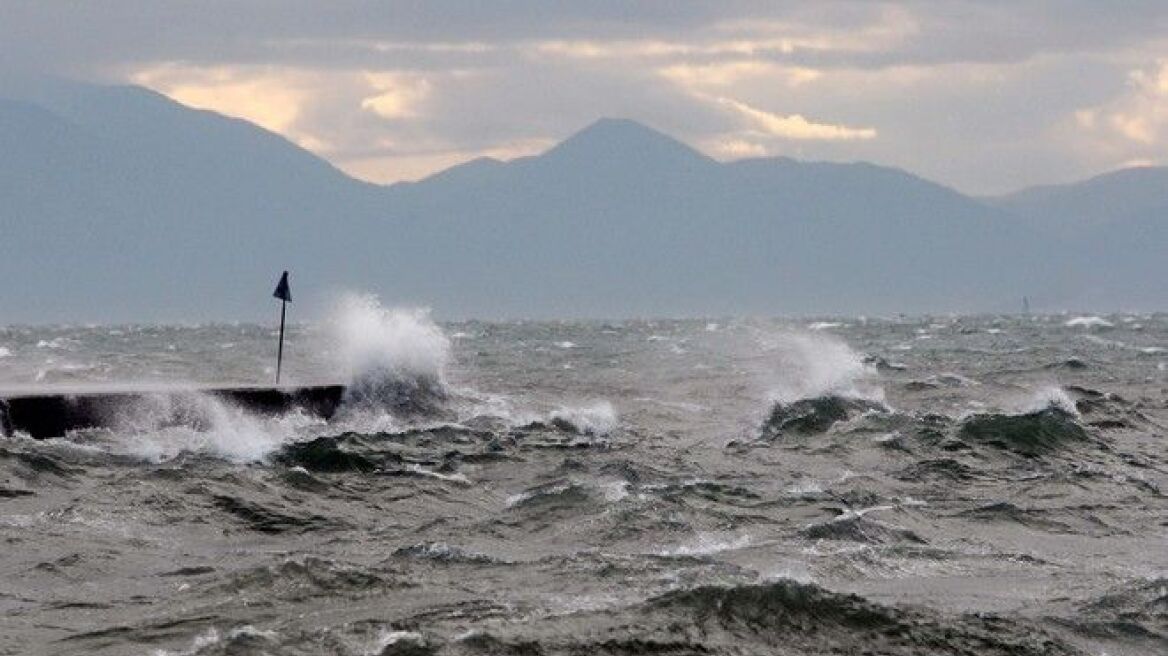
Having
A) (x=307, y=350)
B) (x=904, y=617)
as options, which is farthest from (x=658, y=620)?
(x=307, y=350)

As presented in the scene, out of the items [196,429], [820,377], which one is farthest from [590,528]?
[820,377]

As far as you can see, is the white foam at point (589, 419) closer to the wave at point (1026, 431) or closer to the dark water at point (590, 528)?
the dark water at point (590, 528)

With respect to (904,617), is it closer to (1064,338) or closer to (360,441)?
(360,441)

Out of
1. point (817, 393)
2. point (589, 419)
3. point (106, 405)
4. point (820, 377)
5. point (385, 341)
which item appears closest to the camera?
point (106, 405)

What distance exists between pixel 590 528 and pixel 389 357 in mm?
16721

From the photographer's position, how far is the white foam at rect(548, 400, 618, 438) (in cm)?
2662

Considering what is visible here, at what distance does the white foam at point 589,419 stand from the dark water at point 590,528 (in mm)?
119

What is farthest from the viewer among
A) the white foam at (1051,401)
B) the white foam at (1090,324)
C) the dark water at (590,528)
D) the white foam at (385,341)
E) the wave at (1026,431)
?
the white foam at (1090,324)

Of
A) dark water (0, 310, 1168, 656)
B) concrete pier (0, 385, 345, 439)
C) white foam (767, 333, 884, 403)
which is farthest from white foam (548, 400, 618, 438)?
concrete pier (0, 385, 345, 439)

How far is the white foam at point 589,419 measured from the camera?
1048 inches

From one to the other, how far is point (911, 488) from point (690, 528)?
4619 millimetres

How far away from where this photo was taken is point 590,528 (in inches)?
616

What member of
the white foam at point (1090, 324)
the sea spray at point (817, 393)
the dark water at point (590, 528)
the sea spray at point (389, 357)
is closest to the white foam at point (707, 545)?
the dark water at point (590, 528)

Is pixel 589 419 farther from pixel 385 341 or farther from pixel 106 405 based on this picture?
pixel 106 405
